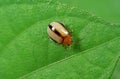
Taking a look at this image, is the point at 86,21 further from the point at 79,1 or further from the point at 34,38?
the point at 79,1

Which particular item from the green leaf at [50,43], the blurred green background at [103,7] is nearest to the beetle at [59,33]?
the green leaf at [50,43]

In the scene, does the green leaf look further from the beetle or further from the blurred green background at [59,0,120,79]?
the blurred green background at [59,0,120,79]

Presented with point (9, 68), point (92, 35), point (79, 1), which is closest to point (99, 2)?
point (79, 1)

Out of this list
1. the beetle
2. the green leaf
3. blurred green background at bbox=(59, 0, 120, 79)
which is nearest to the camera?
the green leaf

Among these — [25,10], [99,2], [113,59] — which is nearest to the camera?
[113,59]

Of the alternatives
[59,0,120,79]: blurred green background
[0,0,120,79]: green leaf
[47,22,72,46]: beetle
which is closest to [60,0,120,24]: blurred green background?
[59,0,120,79]: blurred green background

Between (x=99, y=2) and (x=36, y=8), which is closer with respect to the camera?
(x=36, y=8)
